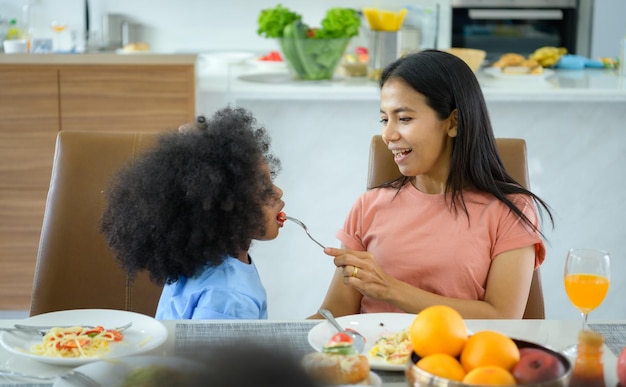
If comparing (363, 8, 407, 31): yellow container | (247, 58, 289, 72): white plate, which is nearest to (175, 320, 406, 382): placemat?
Result: (363, 8, 407, 31): yellow container

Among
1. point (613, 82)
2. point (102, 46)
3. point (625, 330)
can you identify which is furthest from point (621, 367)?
point (102, 46)

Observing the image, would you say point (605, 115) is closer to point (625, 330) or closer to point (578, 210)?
point (578, 210)

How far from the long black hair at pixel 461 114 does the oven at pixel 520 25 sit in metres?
3.61

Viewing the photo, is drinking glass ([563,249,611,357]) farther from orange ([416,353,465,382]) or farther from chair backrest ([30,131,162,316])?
chair backrest ([30,131,162,316])

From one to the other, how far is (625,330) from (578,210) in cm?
181

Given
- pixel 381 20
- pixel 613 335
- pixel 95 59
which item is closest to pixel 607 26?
pixel 381 20

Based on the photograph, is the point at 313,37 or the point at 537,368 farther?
the point at 313,37

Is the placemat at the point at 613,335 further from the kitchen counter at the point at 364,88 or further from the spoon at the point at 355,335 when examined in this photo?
the kitchen counter at the point at 364,88

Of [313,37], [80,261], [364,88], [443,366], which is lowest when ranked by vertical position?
[80,261]

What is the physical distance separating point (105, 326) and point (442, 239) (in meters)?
0.75

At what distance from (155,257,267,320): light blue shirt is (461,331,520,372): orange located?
1.89 ft

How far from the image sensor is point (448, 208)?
1.89 meters

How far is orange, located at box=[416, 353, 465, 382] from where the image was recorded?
3.47 ft

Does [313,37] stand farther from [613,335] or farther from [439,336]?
[439,336]
